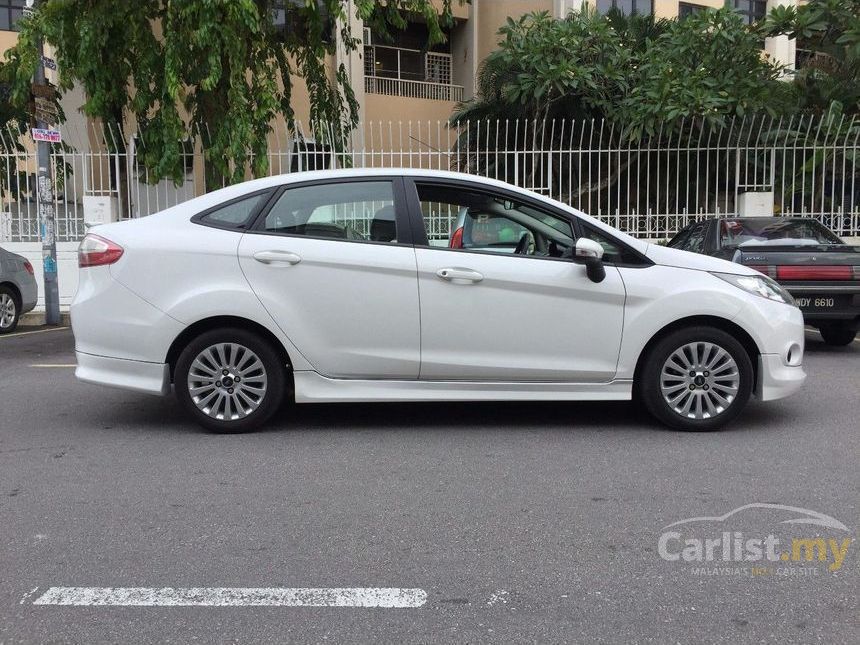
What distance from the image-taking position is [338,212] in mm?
5523

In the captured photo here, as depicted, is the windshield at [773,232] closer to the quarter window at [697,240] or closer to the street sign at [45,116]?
the quarter window at [697,240]

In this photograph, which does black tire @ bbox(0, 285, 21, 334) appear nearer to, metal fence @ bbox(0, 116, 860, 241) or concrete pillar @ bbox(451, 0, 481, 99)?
metal fence @ bbox(0, 116, 860, 241)

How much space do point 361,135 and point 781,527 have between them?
52.9 feet

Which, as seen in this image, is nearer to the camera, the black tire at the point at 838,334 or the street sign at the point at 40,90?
the black tire at the point at 838,334

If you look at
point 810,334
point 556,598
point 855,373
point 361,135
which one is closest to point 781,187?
point 810,334

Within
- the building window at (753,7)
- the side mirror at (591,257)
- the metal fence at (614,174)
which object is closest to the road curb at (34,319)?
the metal fence at (614,174)

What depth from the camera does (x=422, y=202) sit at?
5543mm

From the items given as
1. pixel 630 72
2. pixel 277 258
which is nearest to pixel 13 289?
pixel 277 258

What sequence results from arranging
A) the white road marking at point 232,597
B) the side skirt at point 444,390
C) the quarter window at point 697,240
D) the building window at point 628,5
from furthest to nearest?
the building window at point 628,5, the quarter window at point 697,240, the side skirt at point 444,390, the white road marking at point 232,597

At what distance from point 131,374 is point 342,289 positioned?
4.98 feet

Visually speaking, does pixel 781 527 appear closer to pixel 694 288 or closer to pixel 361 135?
pixel 694 288

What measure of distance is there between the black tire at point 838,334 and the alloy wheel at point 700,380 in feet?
15.7

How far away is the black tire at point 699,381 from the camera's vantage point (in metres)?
5.40

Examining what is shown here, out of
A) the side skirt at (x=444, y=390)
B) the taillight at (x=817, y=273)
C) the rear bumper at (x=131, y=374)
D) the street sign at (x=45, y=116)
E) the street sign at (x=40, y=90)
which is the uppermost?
the street sign at (x=40, y=90)
